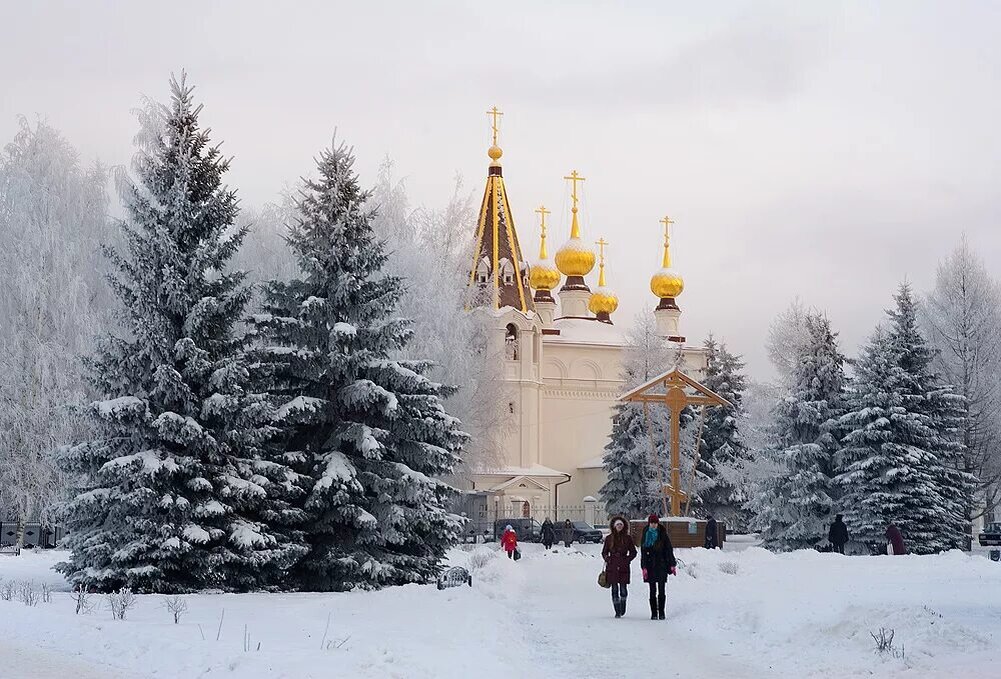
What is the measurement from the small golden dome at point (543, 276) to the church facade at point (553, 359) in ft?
0.27

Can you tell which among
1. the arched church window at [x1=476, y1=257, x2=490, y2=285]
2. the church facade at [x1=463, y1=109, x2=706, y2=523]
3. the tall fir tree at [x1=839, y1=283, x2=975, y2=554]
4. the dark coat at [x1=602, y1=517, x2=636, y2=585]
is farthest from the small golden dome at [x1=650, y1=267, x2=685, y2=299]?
the dark coat at [x1=602, y1=517, x2=636, y2=585]

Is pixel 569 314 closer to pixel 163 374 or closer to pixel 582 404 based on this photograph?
pixel 582 404

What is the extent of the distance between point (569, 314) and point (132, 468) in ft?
207

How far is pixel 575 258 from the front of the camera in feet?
248

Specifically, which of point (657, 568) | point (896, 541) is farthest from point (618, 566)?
point (896, 541)

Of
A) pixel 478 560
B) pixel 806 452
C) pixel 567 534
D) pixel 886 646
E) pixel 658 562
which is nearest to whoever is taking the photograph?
pixel 886 646

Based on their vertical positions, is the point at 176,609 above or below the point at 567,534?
below

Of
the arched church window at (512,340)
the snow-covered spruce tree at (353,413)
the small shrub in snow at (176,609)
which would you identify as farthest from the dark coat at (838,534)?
the arched church window at (512,340)

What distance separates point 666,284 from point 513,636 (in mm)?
64661

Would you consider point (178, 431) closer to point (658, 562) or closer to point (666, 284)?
point (658, 562)

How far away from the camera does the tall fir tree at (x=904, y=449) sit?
32.2 meters

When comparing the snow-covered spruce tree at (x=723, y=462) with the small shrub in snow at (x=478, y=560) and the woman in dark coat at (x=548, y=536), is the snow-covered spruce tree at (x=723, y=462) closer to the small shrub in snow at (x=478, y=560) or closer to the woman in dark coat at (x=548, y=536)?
the woman in dark coat at (x=548, y=536)

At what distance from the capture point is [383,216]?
3497 cm

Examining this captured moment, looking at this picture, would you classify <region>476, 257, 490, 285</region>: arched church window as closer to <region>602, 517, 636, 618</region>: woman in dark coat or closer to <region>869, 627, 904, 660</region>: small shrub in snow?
<region>602, 517, 636, 618</region>: woman in dark coat
